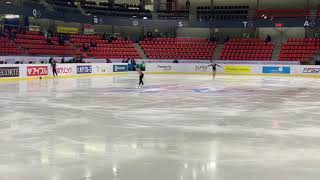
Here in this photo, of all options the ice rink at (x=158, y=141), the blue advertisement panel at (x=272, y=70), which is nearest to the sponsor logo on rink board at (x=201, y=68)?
the blue advertisement panel at (x=272, y=70)

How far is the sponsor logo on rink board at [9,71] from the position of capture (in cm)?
2467

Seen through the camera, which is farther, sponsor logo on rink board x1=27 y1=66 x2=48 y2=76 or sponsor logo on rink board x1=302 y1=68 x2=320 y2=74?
sponsor logo on rink board x1=302 y1=68 x2=320 y2=74

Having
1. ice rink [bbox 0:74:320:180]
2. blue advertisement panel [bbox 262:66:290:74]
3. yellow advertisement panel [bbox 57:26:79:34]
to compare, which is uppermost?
yellow advertisement panel [bbox 57:26:79:34]

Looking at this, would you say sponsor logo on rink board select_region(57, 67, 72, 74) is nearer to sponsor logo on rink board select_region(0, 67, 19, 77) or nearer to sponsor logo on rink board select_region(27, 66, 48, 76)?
sponsor logo on rink board select_region(27, 66, 48, 76)

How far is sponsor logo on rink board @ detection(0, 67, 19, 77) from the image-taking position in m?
24.7

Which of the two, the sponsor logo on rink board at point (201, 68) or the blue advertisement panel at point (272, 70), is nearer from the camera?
the blue advertisement panel at point (272, 70)

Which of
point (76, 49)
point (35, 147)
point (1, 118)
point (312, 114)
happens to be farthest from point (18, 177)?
point (76, 49)

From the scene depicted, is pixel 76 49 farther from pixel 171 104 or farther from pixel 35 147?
pixel 35 147

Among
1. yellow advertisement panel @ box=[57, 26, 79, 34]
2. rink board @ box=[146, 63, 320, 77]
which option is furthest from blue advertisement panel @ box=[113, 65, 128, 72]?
yellow advertisement panel @ box=[57, 26, 79, 34]

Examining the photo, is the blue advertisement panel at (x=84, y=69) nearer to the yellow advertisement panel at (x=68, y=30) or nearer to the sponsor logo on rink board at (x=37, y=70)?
the sponsor logo on rink board at (x=37, y=70)

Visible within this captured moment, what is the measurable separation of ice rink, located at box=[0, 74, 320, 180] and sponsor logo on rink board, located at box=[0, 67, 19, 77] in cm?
1159

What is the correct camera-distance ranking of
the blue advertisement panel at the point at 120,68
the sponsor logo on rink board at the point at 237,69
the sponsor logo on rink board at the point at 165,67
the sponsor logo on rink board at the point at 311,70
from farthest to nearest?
the sponsor logo on rink board at the point at 165,67 → the sponsor logo on rink board at the point at 237,69 → the blue advertisement panel at the point at 120,68 → the sponsor logo on rink board at the point at 311,70

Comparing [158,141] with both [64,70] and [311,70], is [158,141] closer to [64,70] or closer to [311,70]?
[64,70]

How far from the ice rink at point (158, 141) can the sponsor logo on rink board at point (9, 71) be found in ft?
38.0
